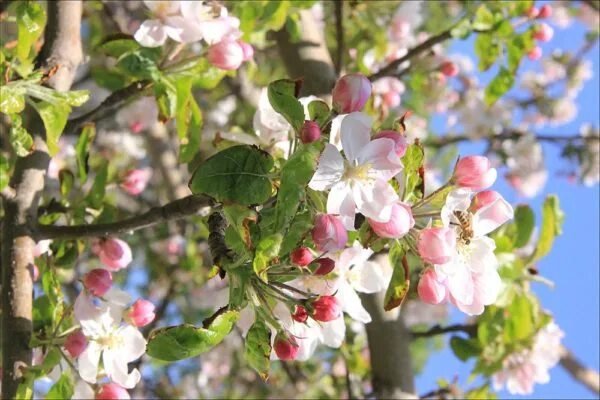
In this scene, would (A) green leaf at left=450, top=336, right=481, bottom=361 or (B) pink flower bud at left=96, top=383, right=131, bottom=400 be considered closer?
(B) pink flower bud at left=96, top=383, right=131, bottom=400

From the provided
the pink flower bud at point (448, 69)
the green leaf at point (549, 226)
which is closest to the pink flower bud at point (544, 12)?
the pink flower bud at point (448, 69)

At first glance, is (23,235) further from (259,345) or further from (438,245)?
(438,245)

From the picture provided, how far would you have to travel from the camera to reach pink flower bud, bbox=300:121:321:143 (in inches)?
28.6

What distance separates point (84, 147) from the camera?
1.26 meters

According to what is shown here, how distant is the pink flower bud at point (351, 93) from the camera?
0.79m

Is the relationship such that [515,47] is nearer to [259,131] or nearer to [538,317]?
[538,317]

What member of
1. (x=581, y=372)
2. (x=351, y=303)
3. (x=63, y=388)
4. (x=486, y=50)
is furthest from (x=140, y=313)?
(x=581, y=372)

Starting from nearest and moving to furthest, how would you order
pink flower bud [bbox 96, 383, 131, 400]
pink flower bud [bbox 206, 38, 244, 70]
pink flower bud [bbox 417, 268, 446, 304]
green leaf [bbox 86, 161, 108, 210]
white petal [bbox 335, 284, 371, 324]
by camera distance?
pink flower bud [bbox 417, 268, 446, 304]
white petal [bbox 335, 284, 371, 324]
pink flower bud [bbox 96, 383, 131, 400]
pink flower bud [bbox 206, 38, 244, 70]
green leaf [bbox 86, 161, 108, 210]

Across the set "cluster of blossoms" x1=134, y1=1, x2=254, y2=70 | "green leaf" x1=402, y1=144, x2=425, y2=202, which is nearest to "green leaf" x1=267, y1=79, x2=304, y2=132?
"green leaf" x1=402, y1=144, x2=425, y2=202

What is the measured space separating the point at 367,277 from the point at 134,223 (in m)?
0.34

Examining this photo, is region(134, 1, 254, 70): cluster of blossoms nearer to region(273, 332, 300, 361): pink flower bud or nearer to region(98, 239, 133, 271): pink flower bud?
region(98, 239, 133, 271): pink flower bud

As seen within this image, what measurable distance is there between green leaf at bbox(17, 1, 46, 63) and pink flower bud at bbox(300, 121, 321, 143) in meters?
0.60

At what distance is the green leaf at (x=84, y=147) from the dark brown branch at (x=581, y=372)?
1.59 metres

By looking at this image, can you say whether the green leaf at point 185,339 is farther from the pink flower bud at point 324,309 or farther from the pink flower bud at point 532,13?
the pink flower bud at point 532,13
